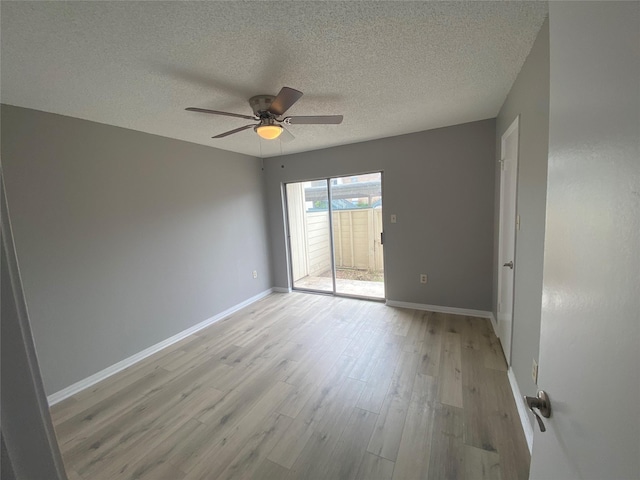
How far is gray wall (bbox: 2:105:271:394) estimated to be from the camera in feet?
6.55

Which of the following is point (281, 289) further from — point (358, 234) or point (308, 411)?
point (308, 411)

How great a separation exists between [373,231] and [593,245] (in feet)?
11.4

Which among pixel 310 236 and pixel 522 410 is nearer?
pixel 522 410

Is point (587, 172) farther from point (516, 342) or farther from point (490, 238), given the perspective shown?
point (490, 238)

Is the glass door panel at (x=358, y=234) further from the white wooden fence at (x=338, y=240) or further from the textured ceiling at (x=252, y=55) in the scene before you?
the textured ceiling at (x=252, y=55)

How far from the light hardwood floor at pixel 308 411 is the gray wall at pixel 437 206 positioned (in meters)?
0.55

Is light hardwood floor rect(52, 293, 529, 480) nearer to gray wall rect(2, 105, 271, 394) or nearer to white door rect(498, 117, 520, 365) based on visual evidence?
white door rect(498, 117, 520, 365)

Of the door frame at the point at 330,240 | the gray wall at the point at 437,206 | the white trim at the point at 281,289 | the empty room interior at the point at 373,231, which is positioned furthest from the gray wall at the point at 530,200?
the white trim at the point at 281,289

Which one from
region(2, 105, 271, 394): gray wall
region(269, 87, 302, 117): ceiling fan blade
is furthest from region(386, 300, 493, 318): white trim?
region(269, 87, 302, 117): ceiling fan blade

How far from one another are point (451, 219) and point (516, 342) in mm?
1637

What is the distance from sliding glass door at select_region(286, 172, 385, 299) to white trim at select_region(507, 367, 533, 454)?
206 cm

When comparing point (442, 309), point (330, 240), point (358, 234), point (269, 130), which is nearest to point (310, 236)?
point (330, 240)

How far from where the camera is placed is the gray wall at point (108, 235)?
2.00m

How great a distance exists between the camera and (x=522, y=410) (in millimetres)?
1667
